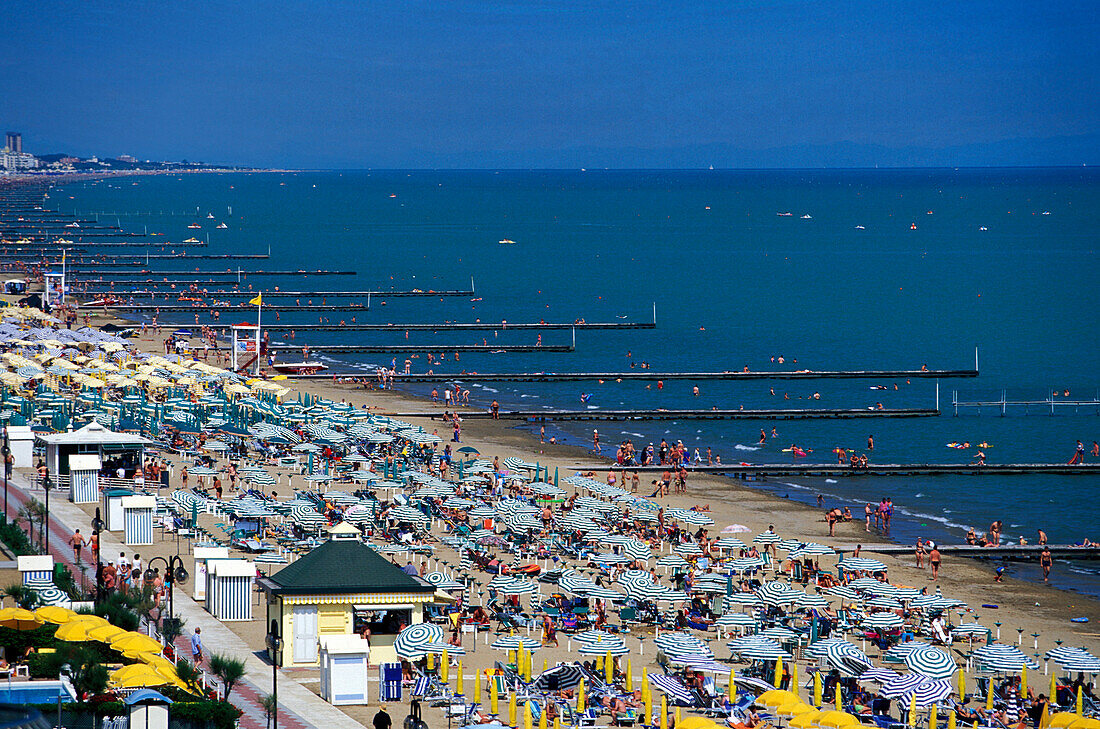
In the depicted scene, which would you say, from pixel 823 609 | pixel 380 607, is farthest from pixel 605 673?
pixel 823 609

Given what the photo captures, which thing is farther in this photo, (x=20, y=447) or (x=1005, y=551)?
(x=20, y=447)

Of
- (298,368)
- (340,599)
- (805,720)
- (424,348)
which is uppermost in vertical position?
(424,348)

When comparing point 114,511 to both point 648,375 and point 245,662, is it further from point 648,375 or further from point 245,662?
point 648,375

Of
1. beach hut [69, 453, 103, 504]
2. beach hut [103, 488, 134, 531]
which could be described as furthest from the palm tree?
beach hut [69, 453, 103, 504]

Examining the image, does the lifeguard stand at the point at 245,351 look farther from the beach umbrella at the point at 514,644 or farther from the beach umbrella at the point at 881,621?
the beach umbrella at the point at 881,621

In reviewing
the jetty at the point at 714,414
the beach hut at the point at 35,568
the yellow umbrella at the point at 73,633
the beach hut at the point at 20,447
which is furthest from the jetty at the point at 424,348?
the yellow umbrella at the point at 73,633

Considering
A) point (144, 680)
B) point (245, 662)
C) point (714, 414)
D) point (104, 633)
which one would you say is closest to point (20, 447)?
point (245, 662)

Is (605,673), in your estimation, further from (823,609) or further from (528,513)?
(528,513)
